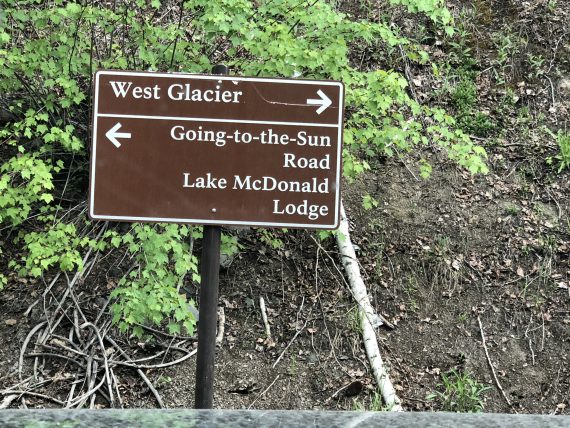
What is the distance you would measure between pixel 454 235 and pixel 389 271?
2.99 ft

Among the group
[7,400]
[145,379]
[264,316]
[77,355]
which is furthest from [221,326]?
[7,400]

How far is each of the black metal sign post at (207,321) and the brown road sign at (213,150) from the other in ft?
0.44

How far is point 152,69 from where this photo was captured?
532cm

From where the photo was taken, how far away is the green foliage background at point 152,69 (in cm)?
477

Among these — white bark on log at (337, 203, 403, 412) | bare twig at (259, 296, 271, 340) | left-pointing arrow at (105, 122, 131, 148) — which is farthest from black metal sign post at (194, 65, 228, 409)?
bare twig at (259, 296, 271, 340)

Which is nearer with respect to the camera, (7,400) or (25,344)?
(7,400)

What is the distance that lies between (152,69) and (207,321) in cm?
312

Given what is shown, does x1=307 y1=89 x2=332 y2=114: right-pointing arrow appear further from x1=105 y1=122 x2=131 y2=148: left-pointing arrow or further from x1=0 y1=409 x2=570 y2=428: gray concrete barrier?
x1=0 y1=409 x2=570 y2=428: gray concrete barrier

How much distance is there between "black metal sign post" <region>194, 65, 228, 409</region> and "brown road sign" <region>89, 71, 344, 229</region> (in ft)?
0.44

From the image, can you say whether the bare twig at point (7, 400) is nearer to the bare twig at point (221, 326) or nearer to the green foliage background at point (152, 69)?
the green foliage background at point (152, 69)

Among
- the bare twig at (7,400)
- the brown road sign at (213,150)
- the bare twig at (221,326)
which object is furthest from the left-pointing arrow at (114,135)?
the bare twig at (221,326)

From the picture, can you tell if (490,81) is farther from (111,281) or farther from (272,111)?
(272,111)

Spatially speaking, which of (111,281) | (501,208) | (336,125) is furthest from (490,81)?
(336,125)

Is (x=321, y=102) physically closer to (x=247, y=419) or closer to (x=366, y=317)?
(x=247, y=419)
